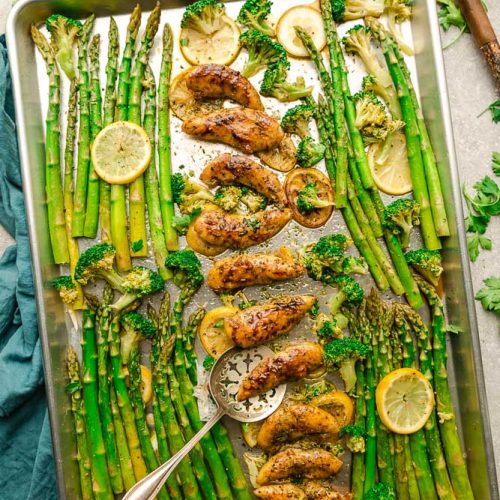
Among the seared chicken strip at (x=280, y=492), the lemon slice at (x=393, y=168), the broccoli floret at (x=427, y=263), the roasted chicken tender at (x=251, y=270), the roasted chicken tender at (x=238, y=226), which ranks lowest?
the seared chicken strip at (x=280, y=492)

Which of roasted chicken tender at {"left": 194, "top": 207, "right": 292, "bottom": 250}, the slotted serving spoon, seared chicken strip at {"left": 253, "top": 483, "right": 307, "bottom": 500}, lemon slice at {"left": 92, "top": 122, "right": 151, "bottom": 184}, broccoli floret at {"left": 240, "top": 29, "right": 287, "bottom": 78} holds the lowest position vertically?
seared chicken strip at {"left": 253, "top": 483, "right": 307, "bottom": 500}

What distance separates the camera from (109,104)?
4.73 metres

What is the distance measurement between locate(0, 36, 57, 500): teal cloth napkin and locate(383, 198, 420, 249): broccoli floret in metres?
2.78

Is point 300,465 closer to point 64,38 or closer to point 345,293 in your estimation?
point 345,293

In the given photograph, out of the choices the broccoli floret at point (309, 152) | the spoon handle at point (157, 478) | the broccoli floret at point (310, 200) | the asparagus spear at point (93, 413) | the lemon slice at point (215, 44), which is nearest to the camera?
the spoon handle at point (157, 478)

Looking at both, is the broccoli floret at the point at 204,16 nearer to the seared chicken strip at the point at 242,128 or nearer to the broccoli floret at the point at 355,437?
the seared chicken strip at the point at 242,128

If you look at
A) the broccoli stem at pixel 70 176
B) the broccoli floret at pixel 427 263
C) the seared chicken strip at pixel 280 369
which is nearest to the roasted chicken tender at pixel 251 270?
the seared chicken strip at pixel 280 369

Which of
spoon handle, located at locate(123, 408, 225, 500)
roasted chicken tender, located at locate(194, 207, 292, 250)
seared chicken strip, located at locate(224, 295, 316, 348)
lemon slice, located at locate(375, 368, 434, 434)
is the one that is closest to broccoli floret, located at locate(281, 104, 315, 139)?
roasted chicken tender, located at locate(194, 207, 292, 250)

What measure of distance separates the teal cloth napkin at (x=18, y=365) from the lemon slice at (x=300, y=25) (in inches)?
87.5

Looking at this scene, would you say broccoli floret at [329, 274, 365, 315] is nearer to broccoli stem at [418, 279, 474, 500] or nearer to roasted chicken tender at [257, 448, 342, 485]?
broccoli stem at [418, 279, 474, 500]

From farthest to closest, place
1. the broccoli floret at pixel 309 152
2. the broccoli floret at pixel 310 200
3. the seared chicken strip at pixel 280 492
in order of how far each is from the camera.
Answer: the broccoli floret at pixel 309 152 < the broccoli floret at pixel 310 200 < the seared chicken strip at pixel 280 492

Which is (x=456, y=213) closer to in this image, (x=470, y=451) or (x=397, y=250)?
(x=397, y=250)

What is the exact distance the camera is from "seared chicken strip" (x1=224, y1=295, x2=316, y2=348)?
4.37 meters

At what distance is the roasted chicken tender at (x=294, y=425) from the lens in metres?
4.38
